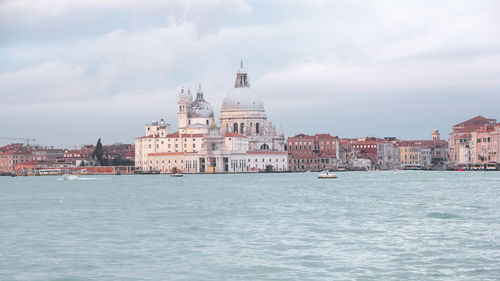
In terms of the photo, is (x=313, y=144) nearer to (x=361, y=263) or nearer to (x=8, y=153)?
(x=8, y=153)

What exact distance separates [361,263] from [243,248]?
8.86 feet

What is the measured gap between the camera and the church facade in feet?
307

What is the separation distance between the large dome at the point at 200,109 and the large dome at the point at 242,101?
2208mm

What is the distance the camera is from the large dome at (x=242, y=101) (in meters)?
102

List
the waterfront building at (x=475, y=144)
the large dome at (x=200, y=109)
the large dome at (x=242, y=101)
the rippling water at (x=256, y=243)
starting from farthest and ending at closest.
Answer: the large dome at (x=242, y=101)
the large dome at (x=200, y=109)
the waterfront building at (x=475, y=144)
the rippling water at (x=256, y=243)

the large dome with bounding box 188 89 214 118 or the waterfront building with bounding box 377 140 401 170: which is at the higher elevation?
the large dome with bounding box 188 89 214 118

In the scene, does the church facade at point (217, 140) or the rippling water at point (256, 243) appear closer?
the rippling water at point (256, 243)

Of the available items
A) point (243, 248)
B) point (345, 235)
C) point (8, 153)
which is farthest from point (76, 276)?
point (8, 153)

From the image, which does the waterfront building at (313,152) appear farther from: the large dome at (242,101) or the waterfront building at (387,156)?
the waterfront building at (387,156)

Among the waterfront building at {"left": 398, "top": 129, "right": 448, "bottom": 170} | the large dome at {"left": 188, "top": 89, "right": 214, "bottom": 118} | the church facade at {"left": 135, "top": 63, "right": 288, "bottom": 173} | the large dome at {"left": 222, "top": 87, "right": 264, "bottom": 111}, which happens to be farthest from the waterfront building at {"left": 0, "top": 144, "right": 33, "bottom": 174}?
the waterfront building at {"left": 398, "top": 129, "right": 448, "bottom": 170}

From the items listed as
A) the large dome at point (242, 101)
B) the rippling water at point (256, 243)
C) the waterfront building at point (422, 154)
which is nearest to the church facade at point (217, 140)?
the large dome at point (242, 101)

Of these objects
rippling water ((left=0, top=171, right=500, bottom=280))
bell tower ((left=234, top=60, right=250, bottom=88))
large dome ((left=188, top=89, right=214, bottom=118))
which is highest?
bell tower ((left=234, top=60, right=250, bottom=88))

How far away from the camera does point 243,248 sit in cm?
1564

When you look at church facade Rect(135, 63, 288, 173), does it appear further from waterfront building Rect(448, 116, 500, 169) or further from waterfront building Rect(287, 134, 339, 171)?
waterfront building Rect(448, 116, 500, 169)
